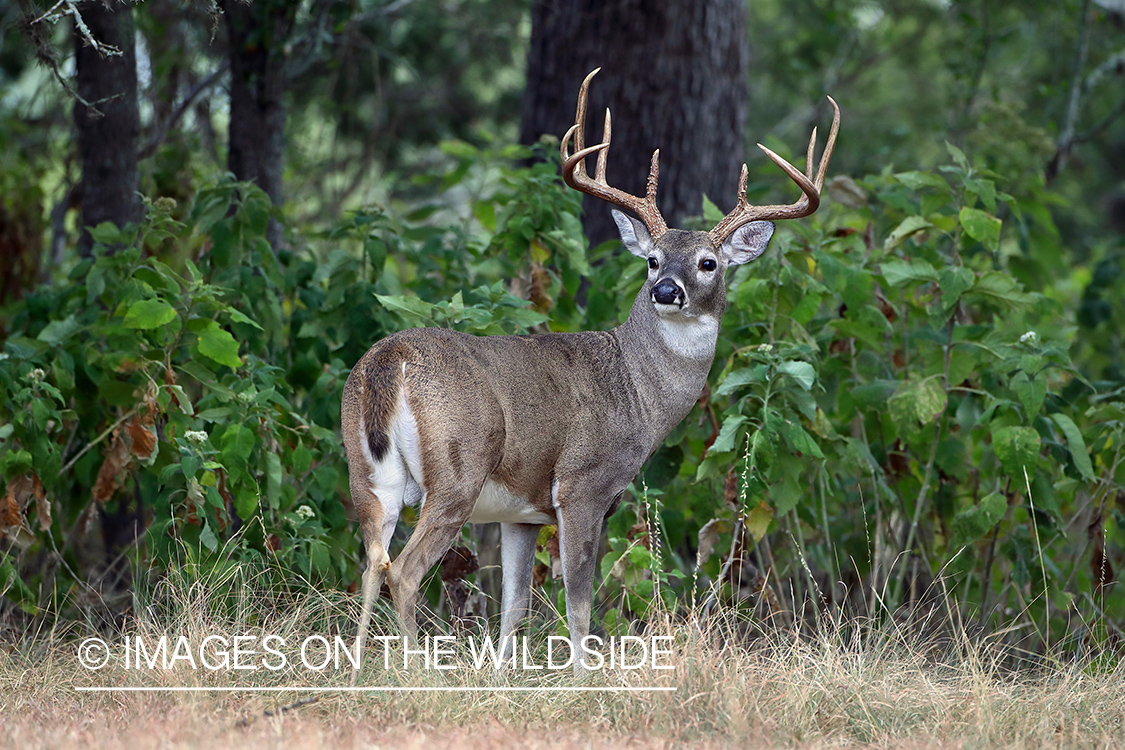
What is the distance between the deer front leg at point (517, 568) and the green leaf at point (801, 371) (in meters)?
1.09

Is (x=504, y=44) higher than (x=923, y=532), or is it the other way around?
(x=504, y=44)

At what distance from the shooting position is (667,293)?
4.15 m

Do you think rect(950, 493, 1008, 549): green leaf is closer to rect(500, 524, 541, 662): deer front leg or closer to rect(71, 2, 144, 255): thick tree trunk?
rect(500, 524, 541, 662): deer front leg

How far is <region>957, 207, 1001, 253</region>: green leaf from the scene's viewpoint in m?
5.10

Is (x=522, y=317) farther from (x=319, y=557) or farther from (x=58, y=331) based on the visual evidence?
(x=58, y=331)

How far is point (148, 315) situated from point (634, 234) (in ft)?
6.02

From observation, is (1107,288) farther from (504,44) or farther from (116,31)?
(116,31)

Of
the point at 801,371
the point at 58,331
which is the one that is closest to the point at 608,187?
the point at 801,371

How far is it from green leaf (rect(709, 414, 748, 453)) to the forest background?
0.05ft

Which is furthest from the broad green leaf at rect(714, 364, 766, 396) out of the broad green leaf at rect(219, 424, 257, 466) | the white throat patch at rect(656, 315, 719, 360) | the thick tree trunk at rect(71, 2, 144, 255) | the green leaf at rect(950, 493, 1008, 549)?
the thick tree trunk at rect(71, 2, 144, 255)

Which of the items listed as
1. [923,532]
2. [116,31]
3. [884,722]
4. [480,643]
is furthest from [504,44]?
[884,722]

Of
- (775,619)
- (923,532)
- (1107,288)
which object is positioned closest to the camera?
(775,619)

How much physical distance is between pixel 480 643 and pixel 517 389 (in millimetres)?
986

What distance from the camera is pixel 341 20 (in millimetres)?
6277
